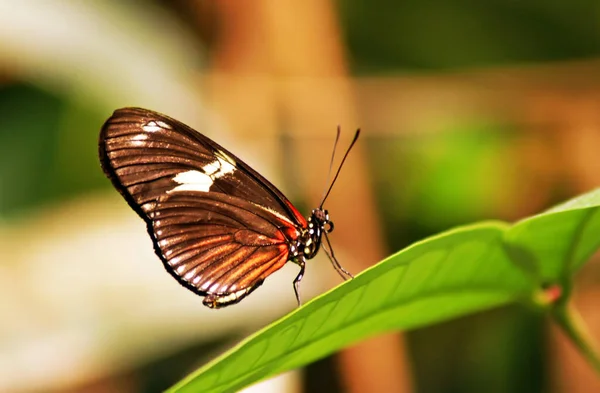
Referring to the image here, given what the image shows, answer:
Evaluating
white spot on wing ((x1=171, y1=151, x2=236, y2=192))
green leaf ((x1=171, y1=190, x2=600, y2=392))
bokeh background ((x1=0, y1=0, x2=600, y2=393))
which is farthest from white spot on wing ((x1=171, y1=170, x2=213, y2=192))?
bokeh background ((x1=0, y1=0, x2=600, y2=393))

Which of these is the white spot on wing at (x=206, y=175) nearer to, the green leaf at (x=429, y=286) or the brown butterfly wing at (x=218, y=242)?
the brown butterfly wing at (x=218, y=242)

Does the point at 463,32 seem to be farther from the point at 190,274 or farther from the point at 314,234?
the point at 190,274

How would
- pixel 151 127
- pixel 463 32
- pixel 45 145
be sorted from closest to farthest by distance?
pixel 151 127, pixel 45 145, pixel 463 32

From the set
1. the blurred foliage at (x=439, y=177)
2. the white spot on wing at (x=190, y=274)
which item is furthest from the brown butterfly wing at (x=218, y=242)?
the blurred foliage at (x=439, y=177)

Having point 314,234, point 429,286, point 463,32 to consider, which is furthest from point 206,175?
point 463,32

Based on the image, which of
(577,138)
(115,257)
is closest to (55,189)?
(115,257)

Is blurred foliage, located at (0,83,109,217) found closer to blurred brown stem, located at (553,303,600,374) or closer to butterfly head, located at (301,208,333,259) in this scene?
butterfly head, located at (301,208,333,259)
